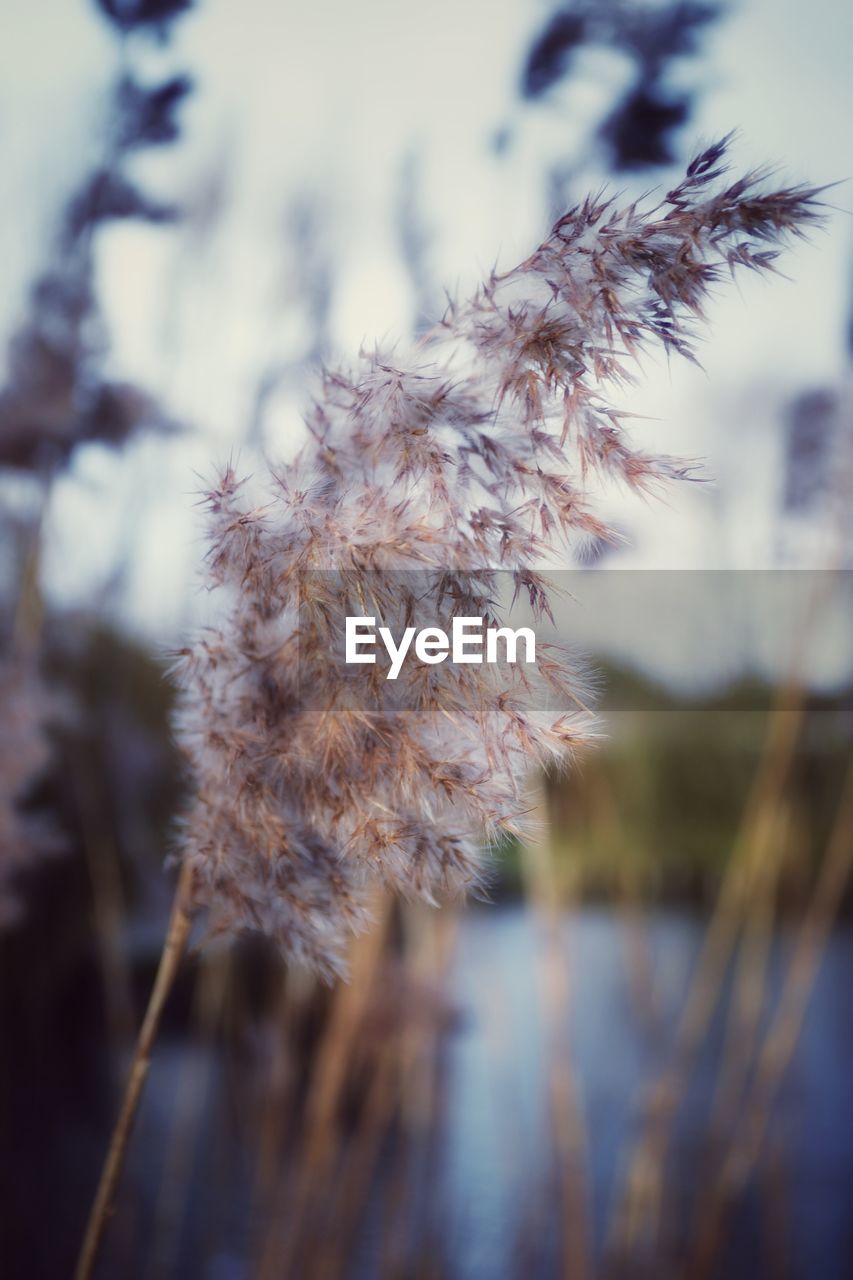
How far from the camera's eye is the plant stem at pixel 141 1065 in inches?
27.0

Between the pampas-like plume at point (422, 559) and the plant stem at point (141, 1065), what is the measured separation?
0.08 feet

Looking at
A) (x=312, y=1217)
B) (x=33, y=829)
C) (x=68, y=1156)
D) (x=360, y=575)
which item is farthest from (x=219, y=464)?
(x=68, y=1156)

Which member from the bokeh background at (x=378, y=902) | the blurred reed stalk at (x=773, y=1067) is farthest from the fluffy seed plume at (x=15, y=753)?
the blurred reed stalk at (x=773, y=1067)

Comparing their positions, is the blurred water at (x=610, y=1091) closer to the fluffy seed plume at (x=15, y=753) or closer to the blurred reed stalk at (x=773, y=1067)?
the blurred reed stalk at (x=773, y=1067)

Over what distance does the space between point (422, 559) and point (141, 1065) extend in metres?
0.43

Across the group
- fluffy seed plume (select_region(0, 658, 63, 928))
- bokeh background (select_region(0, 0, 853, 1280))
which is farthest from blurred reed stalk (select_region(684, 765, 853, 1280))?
fluffy seed plume (select_region(0, 658, 63, 928))

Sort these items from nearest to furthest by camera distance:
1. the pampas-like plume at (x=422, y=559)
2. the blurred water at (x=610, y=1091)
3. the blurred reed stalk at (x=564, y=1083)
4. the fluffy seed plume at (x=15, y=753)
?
the pampas-like plume at (x=422, y=559) → the fluffy seed plume at (x=15, y=753) → the blurred reed stalk at (x=564, y=1083) → the blurred water at (x=610, y=1091)

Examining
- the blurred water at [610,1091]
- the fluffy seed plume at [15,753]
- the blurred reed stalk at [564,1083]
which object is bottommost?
the blurred water at [610,1091]

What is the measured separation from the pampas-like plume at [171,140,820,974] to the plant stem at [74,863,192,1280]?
23mm

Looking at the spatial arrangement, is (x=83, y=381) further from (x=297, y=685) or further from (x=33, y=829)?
(x=297, y=685)

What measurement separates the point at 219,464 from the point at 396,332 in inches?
6.3

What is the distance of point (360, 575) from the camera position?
0.66 metres

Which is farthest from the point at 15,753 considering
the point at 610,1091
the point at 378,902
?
the point at 610,1091

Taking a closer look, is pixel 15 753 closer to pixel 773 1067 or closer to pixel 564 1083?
pixel 564 1083
